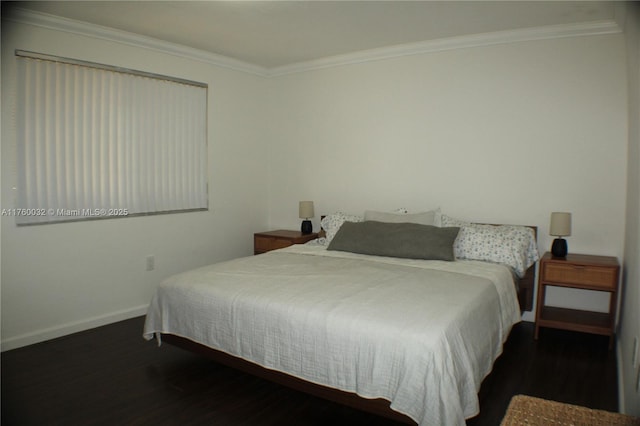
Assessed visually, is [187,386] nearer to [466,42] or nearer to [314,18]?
[314,18]

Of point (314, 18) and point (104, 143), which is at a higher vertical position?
point (314, 18)

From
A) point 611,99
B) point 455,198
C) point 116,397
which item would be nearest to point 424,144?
point 455,198

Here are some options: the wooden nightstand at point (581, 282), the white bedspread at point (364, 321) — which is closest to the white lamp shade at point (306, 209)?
the white bedspread at point (364, 321)

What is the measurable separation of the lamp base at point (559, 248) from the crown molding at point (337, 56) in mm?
1640

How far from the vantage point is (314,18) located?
134 inches

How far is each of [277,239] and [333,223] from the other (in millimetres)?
699

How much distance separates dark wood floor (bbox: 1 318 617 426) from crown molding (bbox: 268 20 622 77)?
242 centimetres

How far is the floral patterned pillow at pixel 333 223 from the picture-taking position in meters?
4.29

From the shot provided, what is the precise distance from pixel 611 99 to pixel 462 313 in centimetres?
239

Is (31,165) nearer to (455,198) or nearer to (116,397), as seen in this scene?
(116,397)

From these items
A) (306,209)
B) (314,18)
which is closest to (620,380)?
(306,209)

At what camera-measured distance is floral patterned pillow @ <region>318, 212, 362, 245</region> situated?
4285 millimetres

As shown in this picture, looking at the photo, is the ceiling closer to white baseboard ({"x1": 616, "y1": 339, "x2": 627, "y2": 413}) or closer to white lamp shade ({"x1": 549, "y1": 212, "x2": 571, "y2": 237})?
white lamp shade ({"x1": 549, "y1": 212, "x2": 571, "y2": 237})

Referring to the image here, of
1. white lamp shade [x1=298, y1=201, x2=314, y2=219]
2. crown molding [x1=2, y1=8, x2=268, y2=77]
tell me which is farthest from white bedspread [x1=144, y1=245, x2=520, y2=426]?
crown molding [x1=2, y1=8, x2=268, y2=77]
